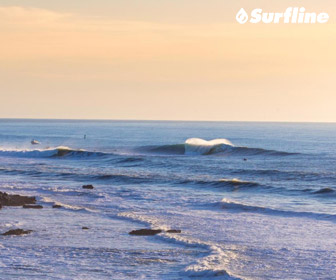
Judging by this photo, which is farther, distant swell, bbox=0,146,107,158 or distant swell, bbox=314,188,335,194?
distant swell, bbox=0,146,107,158

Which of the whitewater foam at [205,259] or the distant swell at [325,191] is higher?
the distant swell at [325,191]

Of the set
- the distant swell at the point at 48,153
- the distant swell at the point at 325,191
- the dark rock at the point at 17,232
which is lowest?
the distant swell at the point at 48,153

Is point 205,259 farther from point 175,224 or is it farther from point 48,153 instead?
point 48,153

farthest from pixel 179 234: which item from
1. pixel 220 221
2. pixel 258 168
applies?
pixel 258 168

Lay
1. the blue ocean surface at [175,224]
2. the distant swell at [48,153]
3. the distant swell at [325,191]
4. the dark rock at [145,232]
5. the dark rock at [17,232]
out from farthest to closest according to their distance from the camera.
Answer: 1. the distant swell at [48,153]
2. the distant swell at [325,191]
3. the dark rock at [145,232]
4. the dark rock at [17,232]
5. the blue ocean surface at [175,224]

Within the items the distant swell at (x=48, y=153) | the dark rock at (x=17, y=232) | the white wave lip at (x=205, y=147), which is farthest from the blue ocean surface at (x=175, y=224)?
the white wave lip at (x=205, y=147)

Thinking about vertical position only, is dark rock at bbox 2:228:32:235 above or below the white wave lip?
below

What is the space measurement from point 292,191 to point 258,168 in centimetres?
1636

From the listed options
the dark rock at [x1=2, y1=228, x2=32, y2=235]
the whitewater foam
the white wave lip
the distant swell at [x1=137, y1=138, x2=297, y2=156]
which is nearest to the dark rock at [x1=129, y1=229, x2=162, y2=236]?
the whitewater foam

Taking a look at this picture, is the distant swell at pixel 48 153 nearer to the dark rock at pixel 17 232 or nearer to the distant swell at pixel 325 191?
the distant swell at pixel 325 191

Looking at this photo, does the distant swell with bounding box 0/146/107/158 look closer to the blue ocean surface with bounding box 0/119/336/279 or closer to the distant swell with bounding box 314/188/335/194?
the blue ocean surface with bounding box 0/119/336/279

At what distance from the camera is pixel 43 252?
64.0 feet

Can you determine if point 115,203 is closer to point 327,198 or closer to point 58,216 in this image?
point 58,216

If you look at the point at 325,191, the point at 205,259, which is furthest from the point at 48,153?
the point at 205,259
